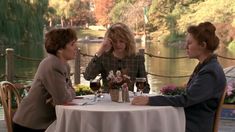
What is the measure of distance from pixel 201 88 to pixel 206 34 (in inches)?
11.7

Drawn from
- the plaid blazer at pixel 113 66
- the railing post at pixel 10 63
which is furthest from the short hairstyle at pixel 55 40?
the railing post at pixel 10 63

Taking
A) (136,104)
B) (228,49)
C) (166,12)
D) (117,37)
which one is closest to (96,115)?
(136,104)

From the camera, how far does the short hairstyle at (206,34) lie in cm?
266

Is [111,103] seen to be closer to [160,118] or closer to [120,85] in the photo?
[120,85]

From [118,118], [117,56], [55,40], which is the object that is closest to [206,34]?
[118,118]

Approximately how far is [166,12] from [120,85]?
3059cm

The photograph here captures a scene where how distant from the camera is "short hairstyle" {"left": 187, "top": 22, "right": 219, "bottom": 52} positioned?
2.66m

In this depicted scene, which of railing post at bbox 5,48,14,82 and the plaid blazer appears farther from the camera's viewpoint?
railing post at bbox 5,48,14,82

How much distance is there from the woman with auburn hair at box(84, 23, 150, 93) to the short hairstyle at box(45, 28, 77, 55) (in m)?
0.78

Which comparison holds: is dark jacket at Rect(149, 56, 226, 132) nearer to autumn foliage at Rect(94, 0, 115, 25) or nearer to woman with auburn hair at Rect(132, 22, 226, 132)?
woman with auburn hair at Rect(132, 22, 226, 132)

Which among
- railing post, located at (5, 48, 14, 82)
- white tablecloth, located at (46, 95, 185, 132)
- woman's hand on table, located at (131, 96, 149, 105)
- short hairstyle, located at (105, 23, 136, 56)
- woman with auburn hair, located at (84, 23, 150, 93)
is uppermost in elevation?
short hairstyle, located at (105, 23, 136, 56)

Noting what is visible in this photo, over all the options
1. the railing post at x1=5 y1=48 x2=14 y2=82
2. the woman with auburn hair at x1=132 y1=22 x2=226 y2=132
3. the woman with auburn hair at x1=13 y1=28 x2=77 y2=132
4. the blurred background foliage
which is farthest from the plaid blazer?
the blurred background foliage

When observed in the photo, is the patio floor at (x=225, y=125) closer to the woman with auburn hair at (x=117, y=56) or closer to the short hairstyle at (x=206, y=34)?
the woman with auburn hair at (x=117, y=56)

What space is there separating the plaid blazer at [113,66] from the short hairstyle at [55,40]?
2.85ft
